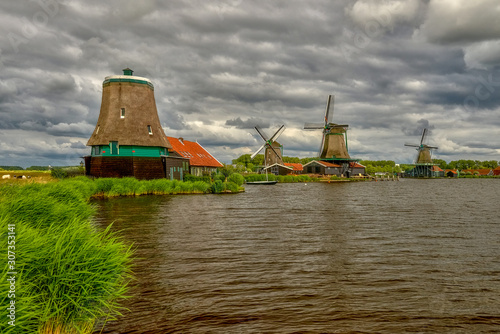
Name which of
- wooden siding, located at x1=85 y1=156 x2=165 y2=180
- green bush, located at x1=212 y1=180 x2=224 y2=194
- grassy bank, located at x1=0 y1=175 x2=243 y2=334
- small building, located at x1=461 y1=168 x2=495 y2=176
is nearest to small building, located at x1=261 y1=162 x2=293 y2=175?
green bush, located at x1=212 y1=180 x2=224 y2=194

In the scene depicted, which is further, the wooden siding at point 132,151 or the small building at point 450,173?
the small building at point 450,173

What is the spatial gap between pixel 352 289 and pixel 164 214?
12248mm

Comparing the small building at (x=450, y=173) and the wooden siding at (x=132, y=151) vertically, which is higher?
the wooden siding at (x=132, y=151)

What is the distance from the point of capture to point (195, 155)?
4681 cm

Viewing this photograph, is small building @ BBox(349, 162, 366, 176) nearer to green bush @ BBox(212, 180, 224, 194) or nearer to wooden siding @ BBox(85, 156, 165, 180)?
green bush @ BBox(212, 180, 224, 194)

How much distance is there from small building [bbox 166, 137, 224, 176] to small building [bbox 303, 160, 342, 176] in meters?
29.5

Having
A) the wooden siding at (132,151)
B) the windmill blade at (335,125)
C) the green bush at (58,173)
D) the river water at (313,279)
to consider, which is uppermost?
the windmill blade at (335,125)

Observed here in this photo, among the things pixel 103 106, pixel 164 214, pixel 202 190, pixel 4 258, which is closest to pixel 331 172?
pixel 202 190

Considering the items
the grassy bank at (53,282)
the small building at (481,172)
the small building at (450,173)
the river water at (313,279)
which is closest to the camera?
the grassy bank at (53,282)

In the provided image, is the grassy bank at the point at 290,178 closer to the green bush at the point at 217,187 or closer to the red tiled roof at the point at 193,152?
the red tiled roof at the point at 193,152

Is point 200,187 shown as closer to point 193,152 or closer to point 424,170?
point 193,152

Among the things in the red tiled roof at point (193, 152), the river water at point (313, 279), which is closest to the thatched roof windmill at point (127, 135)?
the red tiled roof at point (193, 152)

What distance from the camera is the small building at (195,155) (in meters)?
42.5

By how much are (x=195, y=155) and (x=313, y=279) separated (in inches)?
1608
